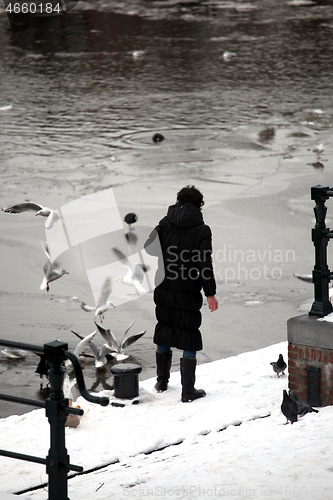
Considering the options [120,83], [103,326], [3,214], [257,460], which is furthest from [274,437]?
[120,83]

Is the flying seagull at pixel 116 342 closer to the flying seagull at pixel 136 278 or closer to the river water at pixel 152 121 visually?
the river water at pixel 152 121

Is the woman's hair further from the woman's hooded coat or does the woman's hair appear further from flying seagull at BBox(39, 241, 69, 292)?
flying seagull at BBox(39, 241, 69, 292)

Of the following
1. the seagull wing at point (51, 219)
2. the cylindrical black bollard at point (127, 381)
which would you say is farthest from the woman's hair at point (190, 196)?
the seagull wing at point (51, 219)

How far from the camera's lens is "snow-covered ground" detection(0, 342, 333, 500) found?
5695 millimetres

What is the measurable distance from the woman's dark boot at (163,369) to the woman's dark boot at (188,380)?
0.20m

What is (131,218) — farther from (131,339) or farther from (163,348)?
(163,348)

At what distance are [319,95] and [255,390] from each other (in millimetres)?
13304

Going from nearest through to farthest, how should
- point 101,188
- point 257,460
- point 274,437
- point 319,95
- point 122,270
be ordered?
point 257,460
point 274,437
point 122,270
point 101,188
point 319,95

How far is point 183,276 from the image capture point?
7762 millimetres

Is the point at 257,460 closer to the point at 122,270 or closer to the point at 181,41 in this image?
the point at 122,270

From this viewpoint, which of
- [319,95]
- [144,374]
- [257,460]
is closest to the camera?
[257,460]

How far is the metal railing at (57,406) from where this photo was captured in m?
5.09

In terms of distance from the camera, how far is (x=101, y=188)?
14.7 meters

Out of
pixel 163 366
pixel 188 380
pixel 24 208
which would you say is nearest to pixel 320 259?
pixel 188 380
